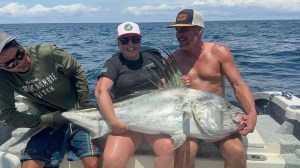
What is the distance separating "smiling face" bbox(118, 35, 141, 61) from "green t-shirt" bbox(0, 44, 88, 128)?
19.6 inches

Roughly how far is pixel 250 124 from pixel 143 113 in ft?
3.28

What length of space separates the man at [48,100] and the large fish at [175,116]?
0.62 ft

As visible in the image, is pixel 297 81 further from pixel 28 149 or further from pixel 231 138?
pixel 28 149

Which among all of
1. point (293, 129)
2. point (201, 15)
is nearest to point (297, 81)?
point (293, 129)

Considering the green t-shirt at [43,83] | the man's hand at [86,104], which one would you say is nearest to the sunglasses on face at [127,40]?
the green t-shirt at [43,83]

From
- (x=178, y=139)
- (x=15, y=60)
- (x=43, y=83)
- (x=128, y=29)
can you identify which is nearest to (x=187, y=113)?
(x=178, y=139)

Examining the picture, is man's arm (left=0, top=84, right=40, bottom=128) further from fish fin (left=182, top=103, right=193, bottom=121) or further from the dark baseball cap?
the dark baseball cap

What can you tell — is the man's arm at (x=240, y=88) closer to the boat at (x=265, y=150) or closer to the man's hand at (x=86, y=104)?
the boat at (x=265, y=150)

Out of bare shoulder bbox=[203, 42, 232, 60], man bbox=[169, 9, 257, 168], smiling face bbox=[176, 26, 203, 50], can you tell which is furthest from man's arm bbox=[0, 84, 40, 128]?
bare shoulder bbox=[203, 42, 232, 60]

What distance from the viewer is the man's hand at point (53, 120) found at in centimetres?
343

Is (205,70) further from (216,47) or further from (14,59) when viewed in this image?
(14,59)

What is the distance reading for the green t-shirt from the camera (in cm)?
339

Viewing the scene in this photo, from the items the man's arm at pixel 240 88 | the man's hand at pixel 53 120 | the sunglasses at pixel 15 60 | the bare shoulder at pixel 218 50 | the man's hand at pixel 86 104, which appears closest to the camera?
the sunglasses at pixel 15 60

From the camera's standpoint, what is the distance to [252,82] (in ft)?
32.2
